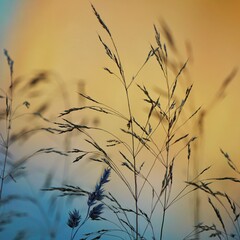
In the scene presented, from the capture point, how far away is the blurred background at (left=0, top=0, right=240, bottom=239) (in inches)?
38.2

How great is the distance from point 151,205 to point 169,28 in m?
0.55

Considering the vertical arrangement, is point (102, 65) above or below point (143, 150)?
above

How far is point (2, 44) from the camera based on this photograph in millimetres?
985

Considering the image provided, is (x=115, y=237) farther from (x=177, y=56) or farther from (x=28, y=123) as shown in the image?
(x=177, y=56)

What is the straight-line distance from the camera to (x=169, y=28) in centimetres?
100

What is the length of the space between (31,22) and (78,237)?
681mm

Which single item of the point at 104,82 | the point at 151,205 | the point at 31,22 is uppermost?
the point at 31,22

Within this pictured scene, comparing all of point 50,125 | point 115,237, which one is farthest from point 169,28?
point 115,237

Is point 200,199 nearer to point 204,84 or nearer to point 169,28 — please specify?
point 204,84

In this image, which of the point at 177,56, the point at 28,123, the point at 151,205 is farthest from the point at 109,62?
the point at 151,205

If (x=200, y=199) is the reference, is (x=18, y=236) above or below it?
below

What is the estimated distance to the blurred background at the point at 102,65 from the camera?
3.19ft

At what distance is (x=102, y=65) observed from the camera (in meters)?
1.00

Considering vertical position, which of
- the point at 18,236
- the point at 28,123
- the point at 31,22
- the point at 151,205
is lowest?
the point at 18,236
